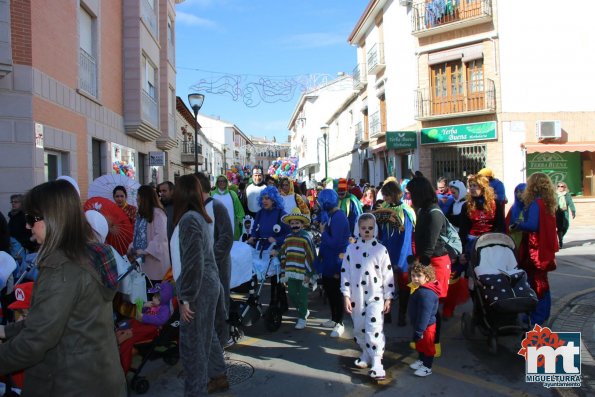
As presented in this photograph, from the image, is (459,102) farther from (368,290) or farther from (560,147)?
(368,290)

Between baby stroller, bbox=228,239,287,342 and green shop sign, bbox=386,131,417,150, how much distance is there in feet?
45.1

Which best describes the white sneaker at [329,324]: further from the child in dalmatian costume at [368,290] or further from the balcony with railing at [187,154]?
the balcony with railing at [187,154]

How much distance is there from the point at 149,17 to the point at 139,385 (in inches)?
605

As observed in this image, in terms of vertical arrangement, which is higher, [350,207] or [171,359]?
[350,207]

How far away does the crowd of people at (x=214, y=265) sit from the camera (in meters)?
2.05

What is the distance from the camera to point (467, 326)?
5.32 meters

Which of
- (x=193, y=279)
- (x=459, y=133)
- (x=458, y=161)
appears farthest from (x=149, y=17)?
(x=193, y=279)

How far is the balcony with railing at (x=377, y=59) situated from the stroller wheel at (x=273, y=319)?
1823 cm

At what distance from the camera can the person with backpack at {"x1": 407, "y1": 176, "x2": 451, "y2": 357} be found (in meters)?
4.60

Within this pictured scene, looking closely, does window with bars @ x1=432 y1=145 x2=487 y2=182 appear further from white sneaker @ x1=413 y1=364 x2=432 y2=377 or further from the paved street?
white sneaker @ x1=413 y1=364 x2=432 y2=377

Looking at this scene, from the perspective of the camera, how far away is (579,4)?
1639cm

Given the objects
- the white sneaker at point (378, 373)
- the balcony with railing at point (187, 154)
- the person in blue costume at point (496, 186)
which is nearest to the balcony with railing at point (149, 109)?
the person in blue costume at point (496, 186)

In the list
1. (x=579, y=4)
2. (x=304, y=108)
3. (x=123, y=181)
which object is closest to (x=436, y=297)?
(x=123, y=181)

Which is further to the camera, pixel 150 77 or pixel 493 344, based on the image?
pixel 150 77
